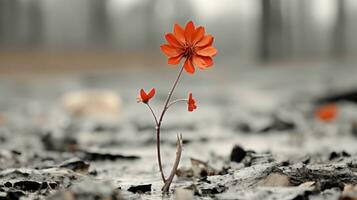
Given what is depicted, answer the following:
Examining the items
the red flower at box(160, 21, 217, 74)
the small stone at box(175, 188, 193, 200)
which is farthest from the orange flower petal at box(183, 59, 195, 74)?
the small stone at box(175, 188, 193, 200)

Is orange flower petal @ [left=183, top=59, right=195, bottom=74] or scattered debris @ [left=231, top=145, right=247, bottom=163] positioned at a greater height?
orange flower petal @ [left=183, top=59, right=195, bottom=74]

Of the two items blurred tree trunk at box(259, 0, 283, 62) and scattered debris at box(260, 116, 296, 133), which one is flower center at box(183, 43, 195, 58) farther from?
blurred tree trunk at box(259, 0, 283, 62)

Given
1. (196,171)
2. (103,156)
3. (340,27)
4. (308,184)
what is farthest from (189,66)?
(340,27)

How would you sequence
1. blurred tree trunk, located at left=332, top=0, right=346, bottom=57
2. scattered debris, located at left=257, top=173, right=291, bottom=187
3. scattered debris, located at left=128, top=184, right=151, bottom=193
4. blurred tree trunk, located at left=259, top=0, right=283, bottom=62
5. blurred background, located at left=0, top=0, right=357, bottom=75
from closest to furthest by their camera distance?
1. scattered debris, located at left=257, top=173, right=291, bottom=187
2. scattered debris, located at left=128, top=184, right=151, bottom=193
3. blurred tree trunk, located at left=259, top=0, right=283, bottom=62
4. blurred tree trunk, located at left=332, top=0, right=346, bottom=57
5. blurred background, located at left=0, top=0, right=357, bottom=75

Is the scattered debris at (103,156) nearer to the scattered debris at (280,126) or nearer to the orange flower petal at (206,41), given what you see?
the orange flower petal at (206,41)

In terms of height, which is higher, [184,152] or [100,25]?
[100,25]

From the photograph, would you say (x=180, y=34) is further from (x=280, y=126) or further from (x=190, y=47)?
(x=280, y=126)
